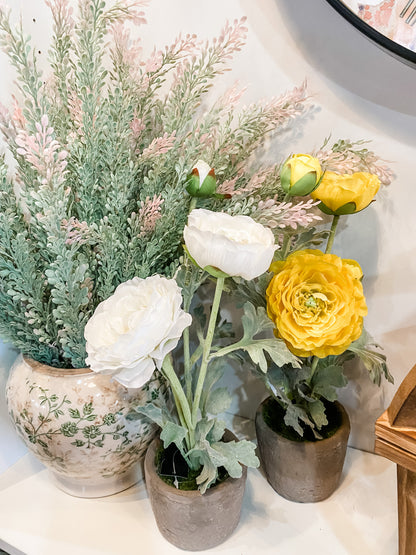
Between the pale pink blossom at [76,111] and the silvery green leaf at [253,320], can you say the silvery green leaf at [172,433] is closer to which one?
the silvery green leaf at [253,320]

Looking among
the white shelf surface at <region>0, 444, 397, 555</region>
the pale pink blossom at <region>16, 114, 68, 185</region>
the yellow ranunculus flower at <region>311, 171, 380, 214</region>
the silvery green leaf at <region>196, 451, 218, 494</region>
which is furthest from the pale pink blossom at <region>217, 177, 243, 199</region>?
the white shelf surface at <region>0, 444, 397, 555</region>

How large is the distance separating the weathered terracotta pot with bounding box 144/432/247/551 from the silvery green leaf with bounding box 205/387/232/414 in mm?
87

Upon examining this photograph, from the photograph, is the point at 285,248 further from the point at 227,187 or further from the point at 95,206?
the point at 95,206

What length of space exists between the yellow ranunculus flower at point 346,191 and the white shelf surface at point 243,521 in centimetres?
42

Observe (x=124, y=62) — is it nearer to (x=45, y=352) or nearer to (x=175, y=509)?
(x=45, y=352)

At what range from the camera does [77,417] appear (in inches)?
24.5

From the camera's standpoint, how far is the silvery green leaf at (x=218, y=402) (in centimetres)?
66

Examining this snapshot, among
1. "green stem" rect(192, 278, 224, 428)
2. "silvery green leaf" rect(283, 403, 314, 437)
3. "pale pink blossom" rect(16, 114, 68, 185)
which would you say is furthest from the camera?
"silvery green leaf" rect(283, 403, 314, 437)

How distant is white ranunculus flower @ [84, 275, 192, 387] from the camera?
49 cm

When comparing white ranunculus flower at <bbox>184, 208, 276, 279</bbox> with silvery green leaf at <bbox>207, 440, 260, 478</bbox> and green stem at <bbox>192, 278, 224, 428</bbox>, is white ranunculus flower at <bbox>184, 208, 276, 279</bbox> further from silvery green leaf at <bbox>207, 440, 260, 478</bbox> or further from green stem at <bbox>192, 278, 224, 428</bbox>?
silvery green leaf at <bbox>207, 440, 260, 478</bbox>

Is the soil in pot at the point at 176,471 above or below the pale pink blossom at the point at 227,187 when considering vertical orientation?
below

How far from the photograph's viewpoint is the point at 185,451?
0.65m

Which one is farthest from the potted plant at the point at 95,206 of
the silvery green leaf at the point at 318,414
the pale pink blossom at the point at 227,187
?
the silvery green leaf at the point at 318,414

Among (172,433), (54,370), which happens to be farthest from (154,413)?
(54,370)
